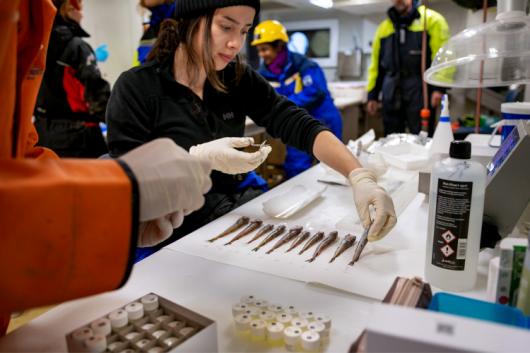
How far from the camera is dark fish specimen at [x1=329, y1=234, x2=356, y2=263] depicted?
1044 millimetres

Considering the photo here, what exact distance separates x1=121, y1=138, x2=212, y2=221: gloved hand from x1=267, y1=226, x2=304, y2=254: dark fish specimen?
16.2 inches

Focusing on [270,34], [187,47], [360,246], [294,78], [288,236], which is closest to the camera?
[360,246]

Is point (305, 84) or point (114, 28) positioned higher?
point (114, 28)

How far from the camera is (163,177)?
66 cm

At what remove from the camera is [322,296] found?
852mm

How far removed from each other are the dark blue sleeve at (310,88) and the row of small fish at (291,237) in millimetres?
2392

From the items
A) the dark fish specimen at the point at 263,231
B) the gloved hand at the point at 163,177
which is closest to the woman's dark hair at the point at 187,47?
the dark fish specimen at the point at 263,231

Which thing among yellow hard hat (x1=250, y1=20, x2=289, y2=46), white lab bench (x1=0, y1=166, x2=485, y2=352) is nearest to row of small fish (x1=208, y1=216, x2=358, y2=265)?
white lab bench (x1=0, y1=166, x2=485, y2=352)

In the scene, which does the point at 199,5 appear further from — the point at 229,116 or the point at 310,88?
the point at 310,88

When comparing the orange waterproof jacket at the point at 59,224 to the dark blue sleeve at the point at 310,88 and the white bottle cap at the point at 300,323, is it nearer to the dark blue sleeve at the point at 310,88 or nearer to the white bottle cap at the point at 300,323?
the white bottle cap at the point at 300,323

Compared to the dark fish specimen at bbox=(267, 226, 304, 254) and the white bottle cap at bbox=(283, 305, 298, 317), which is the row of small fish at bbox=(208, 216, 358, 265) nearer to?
the dark fish specimen at bbox=(267, 226, 304, 254)

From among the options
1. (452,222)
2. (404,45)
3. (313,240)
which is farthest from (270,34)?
(452,222)

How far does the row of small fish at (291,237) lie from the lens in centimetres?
107

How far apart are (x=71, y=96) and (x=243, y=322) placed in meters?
2.43
